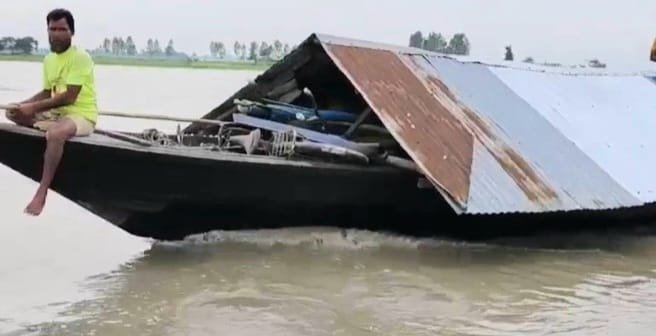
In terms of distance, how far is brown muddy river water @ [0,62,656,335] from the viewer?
614 centimetres

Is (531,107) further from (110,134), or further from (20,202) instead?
(20,202)

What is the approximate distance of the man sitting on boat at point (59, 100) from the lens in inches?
245

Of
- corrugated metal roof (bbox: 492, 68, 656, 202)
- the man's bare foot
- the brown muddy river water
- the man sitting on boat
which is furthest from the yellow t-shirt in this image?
corrugated metal roof (bbox: 492, 68, 656, 202)

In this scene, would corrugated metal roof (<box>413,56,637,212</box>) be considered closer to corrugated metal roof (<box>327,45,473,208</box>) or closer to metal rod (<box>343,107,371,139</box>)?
corrugated metal roof (<box>327,45,473,208</box>)

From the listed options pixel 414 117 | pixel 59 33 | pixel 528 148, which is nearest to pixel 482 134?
pixel 528 148

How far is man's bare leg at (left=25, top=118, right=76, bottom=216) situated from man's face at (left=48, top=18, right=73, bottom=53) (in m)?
0.51

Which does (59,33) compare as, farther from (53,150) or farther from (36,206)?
(36,206)

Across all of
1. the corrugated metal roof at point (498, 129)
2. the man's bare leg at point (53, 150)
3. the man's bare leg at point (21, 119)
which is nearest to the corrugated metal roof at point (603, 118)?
the corrugated metal roof at point (498, 129)

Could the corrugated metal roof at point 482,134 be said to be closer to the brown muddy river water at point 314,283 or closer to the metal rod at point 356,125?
the metal rod at point 356,125

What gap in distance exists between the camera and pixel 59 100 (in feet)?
20.8

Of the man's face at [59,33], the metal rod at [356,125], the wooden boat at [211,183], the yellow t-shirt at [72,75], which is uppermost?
the man's face at [59,33]

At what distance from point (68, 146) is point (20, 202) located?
3.87 meters

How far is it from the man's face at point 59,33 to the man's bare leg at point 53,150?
1.68ft

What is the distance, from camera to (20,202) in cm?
1017
